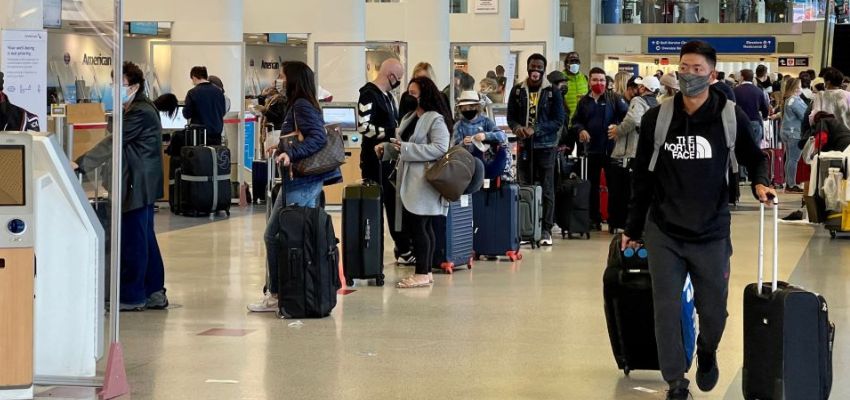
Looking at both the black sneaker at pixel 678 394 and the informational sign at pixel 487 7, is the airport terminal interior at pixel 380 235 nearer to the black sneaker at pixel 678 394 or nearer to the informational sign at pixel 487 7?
the black sneaker at pixel 678 394

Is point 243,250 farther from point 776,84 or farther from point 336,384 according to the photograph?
point 776,84

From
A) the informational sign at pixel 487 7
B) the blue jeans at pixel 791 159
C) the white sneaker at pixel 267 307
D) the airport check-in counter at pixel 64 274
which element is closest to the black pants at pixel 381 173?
the white sneaker at pixel 267 307

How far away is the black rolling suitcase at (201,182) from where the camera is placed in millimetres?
15555

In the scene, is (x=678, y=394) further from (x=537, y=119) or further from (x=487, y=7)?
(x=487, y=7)

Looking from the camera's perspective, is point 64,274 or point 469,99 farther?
point 469,99

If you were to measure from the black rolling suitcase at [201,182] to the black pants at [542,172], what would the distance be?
4.24 meters

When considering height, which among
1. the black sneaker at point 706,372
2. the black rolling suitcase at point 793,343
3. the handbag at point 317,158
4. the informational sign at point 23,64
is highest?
the informational sign at point 23,64

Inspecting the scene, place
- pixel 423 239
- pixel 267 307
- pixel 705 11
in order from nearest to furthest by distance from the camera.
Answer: pixel 267 307 < pixel 423 239 < pixel 705 11

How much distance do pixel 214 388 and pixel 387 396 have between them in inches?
32.1

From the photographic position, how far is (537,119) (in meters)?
12.5

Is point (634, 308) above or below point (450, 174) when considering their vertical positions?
below

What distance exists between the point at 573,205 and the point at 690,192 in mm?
7962

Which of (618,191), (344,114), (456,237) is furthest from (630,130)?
(344,114)

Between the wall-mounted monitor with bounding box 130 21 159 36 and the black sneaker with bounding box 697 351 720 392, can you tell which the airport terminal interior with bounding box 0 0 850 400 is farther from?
the wall-mounted monitor with bounding box 130 21 159 36
